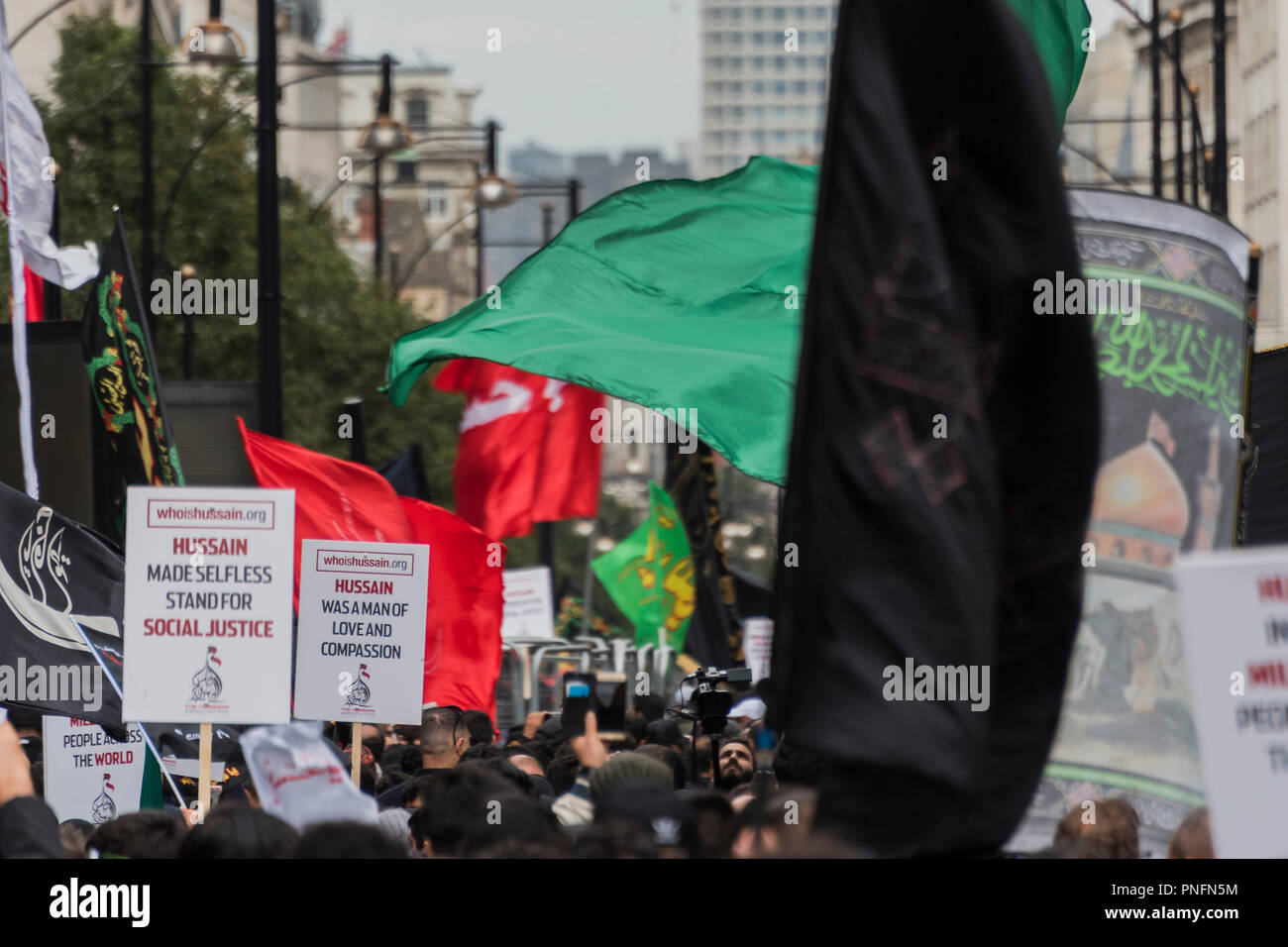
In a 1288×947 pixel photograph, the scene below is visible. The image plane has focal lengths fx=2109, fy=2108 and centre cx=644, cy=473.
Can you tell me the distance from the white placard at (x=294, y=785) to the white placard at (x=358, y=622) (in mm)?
3989

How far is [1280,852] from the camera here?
3.14m

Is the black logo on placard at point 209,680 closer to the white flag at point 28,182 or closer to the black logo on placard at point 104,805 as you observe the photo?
the black logo on placard at point 104,805

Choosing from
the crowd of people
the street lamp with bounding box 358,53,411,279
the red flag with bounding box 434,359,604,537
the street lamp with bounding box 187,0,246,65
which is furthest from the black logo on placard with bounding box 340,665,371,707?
the street lamp with bounding box 358,53,411,279

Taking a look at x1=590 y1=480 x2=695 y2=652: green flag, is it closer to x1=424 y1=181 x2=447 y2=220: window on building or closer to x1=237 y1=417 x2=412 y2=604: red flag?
x1=237 y1=417 x2=412 y2=604: red flag

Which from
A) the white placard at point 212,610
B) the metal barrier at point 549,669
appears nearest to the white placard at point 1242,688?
the white placard at point 212,610

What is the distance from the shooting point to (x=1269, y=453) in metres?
9.02

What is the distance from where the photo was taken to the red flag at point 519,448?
1686cm

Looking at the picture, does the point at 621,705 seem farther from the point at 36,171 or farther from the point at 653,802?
the point at 36,171

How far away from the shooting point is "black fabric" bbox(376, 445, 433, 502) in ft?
54.4

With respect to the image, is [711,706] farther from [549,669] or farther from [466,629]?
[549,669]

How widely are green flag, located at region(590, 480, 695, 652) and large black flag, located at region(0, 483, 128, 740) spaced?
10199mm

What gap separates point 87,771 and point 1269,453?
5.20 metres

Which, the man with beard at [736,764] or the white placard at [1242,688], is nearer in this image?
the white placard at [1242,688]
